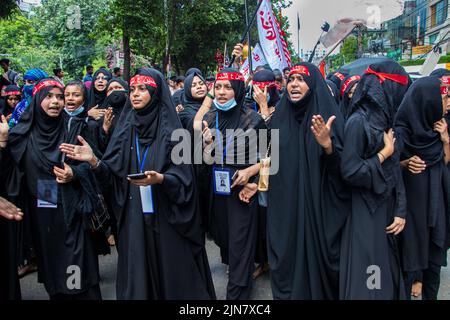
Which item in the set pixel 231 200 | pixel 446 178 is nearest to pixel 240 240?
pixel 231 200

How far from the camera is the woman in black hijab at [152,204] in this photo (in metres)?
2.86

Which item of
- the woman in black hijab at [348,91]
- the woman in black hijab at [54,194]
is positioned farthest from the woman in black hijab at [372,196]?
the woman in black hijab at [54,194]

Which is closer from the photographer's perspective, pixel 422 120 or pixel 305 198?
pixel 305 198

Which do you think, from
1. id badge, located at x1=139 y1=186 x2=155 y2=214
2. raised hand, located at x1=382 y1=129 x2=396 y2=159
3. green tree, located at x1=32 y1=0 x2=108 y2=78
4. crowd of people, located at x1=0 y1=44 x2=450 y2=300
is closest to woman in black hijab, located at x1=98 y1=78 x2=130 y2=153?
crowd of people, located at x1=0 y1=44 x2=450 y2=300

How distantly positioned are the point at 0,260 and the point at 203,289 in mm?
1609

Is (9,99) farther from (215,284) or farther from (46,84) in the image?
(215,284)

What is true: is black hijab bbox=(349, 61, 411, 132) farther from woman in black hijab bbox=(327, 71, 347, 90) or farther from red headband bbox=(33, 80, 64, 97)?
woman in black hijab bbox=(327, 71, 347, 90)

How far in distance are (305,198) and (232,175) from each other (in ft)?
2.70

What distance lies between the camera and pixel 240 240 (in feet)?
11.4

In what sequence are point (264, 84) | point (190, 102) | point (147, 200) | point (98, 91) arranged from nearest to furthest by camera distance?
1. point (147, 200)
2. point (264, 84)
3. point (190, 102)
4. point (98, 91)

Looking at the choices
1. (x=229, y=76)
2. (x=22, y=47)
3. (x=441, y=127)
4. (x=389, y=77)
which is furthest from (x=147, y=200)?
(x=22, y=47)

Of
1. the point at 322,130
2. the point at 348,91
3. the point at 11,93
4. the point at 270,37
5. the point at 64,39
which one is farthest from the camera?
the point at 64,39

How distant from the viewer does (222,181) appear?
3508mm
